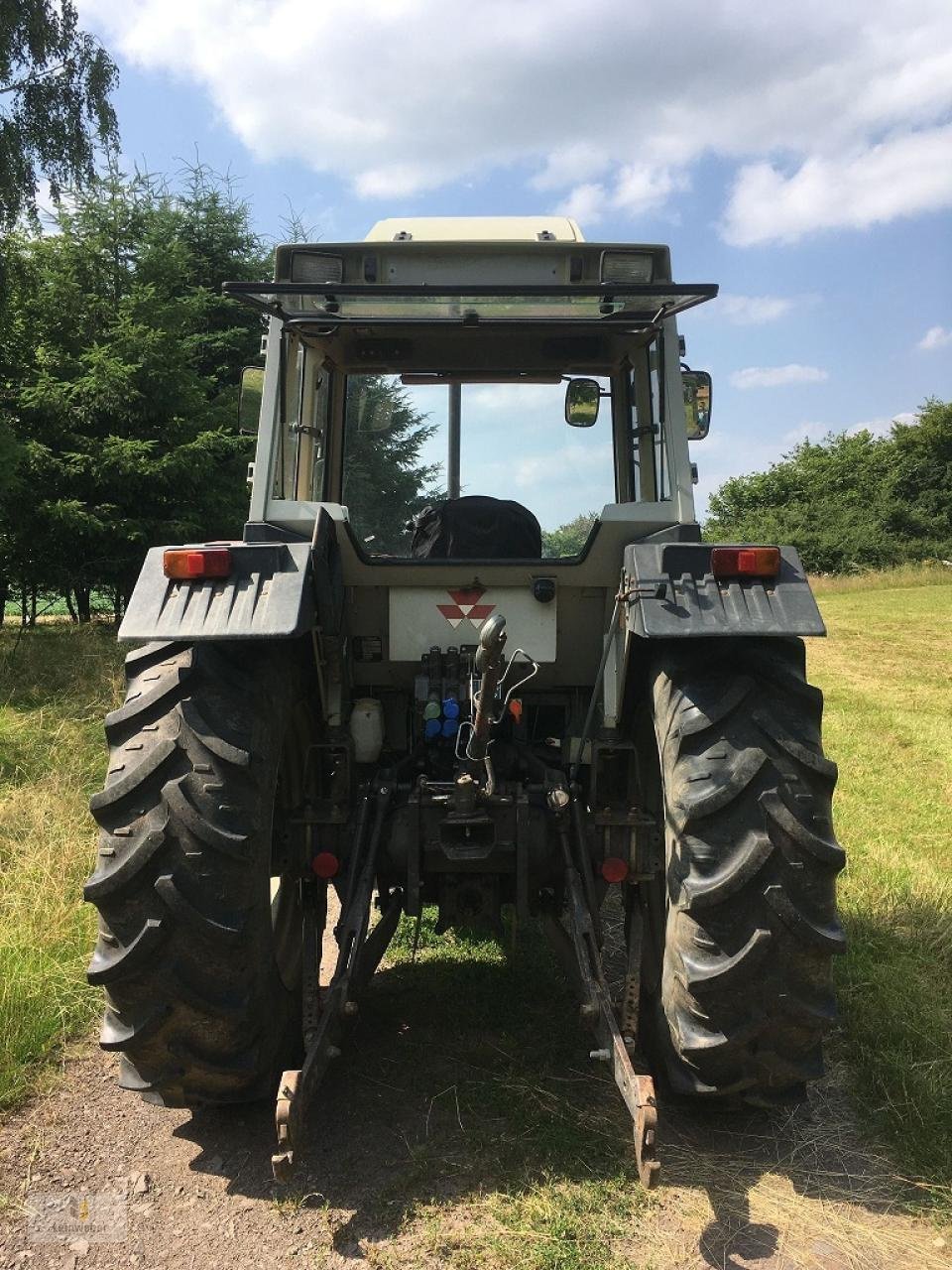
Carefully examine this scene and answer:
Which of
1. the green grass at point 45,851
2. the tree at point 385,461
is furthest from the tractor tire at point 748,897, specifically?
the green grass at point 45,851

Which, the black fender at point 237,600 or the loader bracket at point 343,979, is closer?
Result: the loader bracket at point 343,979

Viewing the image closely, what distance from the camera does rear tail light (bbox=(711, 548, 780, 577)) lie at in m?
2.85

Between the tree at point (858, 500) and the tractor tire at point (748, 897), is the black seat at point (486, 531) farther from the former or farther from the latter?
the tree at point (858, 500)

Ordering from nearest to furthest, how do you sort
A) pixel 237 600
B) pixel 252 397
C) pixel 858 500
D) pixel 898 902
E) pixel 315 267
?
pixel 237 600, pixel 315 267, pixel 252 397, pixel 898 902, pixel 858 500

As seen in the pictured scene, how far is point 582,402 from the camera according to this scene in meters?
4.04

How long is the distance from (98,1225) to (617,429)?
128 inches

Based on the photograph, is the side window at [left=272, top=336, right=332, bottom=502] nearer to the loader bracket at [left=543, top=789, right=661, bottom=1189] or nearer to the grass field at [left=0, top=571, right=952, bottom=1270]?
the loader bracket at [left=543, top=789, right=661, bottom=1189]

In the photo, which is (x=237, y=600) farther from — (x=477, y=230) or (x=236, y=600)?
(x=477, y=230)

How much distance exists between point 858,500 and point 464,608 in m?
45.1

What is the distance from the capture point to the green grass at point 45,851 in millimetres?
3689

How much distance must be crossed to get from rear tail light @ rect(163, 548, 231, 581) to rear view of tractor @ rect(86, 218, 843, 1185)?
0.01 metres

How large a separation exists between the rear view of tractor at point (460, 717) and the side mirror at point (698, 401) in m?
0.01

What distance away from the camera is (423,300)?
3.18 m

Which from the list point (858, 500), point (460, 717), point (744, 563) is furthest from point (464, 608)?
point (858, 500)
